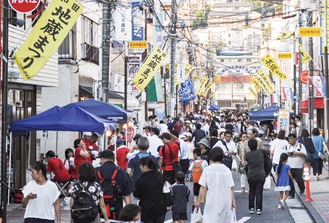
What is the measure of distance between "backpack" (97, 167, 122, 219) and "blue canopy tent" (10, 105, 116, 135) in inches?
217

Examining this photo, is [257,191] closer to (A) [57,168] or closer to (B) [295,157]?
(B) [295,157]

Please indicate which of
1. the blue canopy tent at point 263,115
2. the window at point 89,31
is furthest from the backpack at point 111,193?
the blue canopy tent at point 263,115

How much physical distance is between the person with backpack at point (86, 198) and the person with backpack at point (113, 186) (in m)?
1.13

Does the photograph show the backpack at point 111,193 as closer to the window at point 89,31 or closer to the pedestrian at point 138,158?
the pedestrian at point 138,158

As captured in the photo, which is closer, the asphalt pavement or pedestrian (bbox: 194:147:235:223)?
pedestrian (bbox: 194:147:235:223)

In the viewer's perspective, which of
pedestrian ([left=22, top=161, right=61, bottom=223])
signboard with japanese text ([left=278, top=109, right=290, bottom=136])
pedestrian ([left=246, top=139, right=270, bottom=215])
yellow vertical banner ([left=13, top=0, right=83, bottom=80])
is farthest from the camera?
signboard with japanese text ([left=278, top=109, right=290, bottom=136])

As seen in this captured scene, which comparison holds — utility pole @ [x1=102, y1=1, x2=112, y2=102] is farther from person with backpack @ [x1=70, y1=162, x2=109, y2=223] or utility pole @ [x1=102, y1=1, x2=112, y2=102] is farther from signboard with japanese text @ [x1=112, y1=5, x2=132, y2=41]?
person with backpack @ [x1=70, y1=162, x2=109, y2=223]

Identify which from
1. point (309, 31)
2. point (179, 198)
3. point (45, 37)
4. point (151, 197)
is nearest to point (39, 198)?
point (151, 197)

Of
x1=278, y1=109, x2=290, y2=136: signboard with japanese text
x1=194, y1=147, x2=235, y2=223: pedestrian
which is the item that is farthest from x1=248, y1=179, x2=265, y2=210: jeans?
x1=278, y1=109, x2=290, y2=136: signboard with japanese text

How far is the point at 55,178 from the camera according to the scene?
60.0 feet

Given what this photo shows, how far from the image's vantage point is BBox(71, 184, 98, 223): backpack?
10.2 m

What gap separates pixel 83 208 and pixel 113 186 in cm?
145

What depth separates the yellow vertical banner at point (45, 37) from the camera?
15.1 m

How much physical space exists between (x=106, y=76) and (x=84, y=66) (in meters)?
9.96
